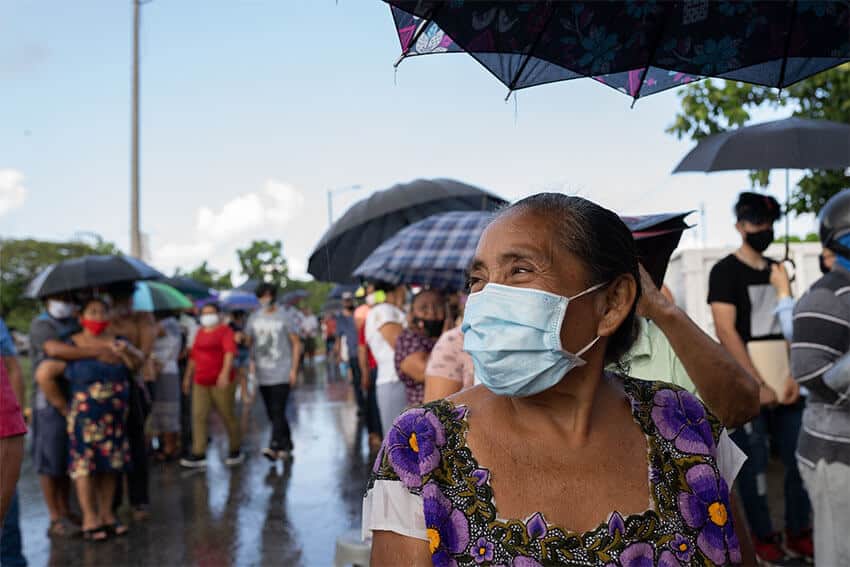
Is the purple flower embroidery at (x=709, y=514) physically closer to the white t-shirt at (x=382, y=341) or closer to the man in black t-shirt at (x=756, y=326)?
the man in black t-shirt at (x=756, y=326)

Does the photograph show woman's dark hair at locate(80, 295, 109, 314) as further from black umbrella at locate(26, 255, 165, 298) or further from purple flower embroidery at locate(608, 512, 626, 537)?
purple flower embroidery at locate(608, 512, 626, 537)

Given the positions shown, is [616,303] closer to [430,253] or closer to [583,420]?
[583,420]

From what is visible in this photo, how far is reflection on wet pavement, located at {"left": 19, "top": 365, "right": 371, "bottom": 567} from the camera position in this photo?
602cm

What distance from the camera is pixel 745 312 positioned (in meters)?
4.90

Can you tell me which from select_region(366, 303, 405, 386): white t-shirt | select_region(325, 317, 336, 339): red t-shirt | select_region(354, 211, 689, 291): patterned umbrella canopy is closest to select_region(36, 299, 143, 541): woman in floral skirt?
select_region(366, 303, 405, 386): white t-shirt

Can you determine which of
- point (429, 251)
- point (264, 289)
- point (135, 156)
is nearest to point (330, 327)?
point (135, 156)

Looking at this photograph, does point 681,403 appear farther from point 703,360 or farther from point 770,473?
point 770,473

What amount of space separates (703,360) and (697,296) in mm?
6782

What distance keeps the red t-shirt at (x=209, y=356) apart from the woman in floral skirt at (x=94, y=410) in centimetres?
280

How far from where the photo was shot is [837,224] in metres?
3.33

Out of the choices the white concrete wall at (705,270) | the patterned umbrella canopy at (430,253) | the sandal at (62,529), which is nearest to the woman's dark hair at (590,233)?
the patterned umbrella canopy at (430,253)

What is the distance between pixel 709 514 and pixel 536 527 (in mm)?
394

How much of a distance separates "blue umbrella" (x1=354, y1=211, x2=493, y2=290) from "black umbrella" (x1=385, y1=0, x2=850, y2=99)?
3087 millimetres

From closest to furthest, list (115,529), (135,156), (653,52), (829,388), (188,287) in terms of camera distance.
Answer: (653,52)
(829,388)
(115,529)
(188,287)
(135,156)
